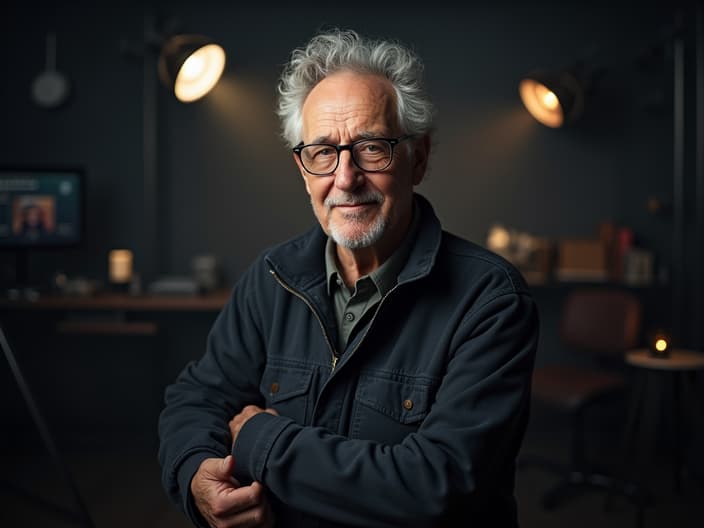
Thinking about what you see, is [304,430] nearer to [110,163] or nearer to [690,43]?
[110,163]

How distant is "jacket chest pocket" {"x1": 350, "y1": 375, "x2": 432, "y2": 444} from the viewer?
4.41 feet

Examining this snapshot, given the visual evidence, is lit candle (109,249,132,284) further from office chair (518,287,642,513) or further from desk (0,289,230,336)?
office chair (518,287,642,513)

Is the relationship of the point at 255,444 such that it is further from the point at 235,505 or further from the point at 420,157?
the point at 420,157

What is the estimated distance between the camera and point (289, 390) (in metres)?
1.47

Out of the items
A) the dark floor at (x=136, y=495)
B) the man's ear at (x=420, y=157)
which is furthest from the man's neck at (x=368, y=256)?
the dark floor at (x=136, y=495)

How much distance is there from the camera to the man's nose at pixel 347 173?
143 centimetres

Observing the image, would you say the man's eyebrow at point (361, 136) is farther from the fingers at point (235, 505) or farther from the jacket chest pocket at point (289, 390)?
the fingers at point (235, 505)

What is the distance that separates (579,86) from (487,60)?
62cm

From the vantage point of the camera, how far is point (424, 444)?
1.21 m

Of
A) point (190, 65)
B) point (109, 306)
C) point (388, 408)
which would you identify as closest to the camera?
point (388, 408)

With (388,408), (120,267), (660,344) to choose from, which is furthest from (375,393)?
(120,267)

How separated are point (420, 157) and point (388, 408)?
58 centimetres

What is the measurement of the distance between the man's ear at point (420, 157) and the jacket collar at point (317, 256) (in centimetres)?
6

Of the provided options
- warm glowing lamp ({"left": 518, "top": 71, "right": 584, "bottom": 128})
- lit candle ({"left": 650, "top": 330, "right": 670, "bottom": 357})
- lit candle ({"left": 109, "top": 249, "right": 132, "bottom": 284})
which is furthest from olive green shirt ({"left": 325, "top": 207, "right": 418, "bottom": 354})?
lit candle ({"left": 109, "top": 249, "right": 132, "bottom": 284})
